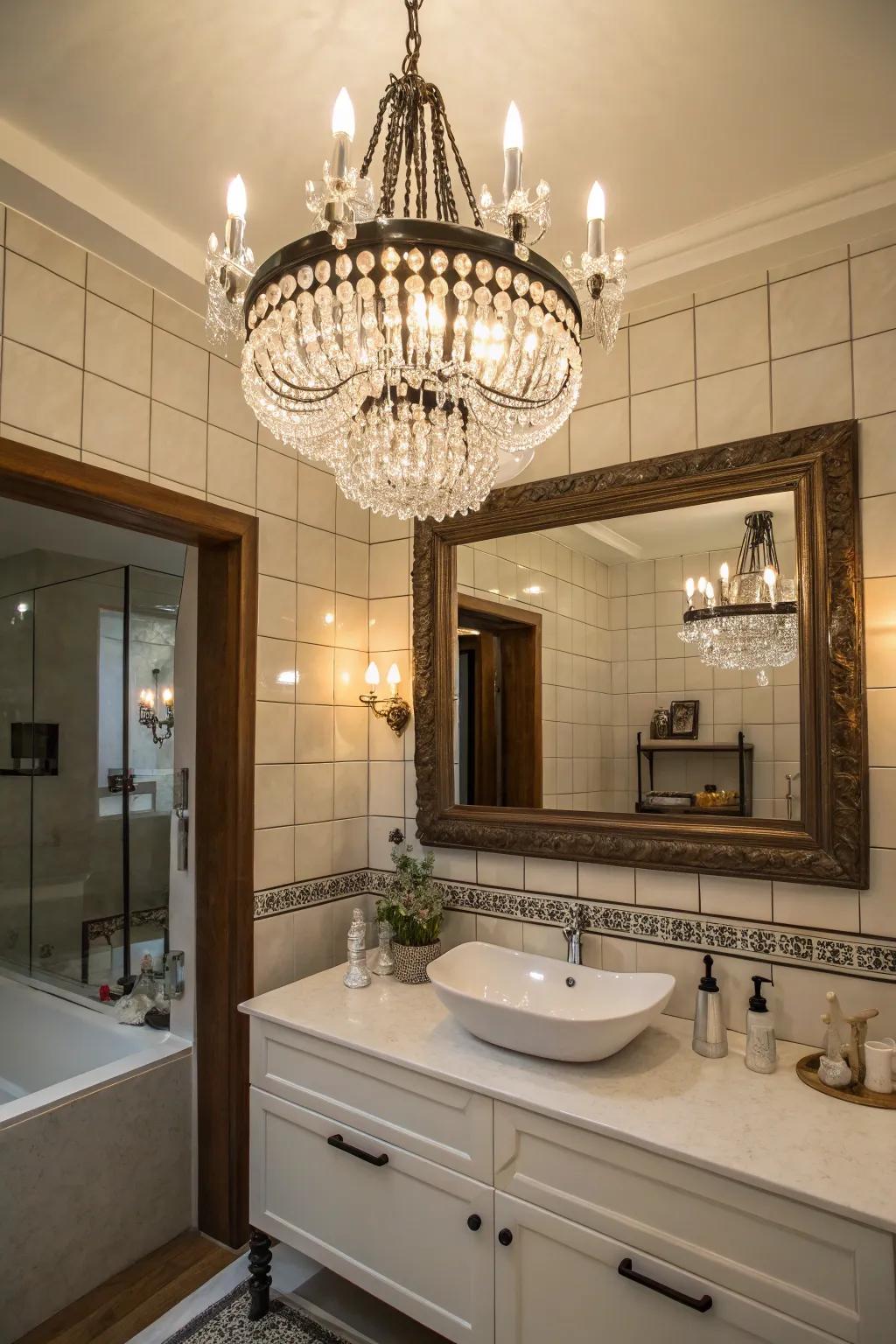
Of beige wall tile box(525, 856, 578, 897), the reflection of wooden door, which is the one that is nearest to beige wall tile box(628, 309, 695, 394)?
the reflection of wooden door

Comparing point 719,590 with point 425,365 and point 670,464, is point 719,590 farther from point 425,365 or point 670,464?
point 425,365

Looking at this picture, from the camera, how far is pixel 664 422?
6.45 ft

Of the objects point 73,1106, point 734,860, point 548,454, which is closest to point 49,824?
point 73,1106

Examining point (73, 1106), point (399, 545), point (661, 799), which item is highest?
point (399, 545)

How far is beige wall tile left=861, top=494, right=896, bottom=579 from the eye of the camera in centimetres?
164

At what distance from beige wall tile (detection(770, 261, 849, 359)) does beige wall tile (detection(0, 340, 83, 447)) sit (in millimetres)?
1663

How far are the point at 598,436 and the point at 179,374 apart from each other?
1.14 m

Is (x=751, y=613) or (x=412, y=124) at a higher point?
(x=412, y=124)

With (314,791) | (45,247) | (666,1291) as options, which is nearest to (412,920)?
(314,791)

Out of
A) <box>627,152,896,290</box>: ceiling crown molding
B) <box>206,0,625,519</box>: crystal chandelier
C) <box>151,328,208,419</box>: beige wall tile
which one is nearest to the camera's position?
<box>206,0,625,519</box>: crystal chandelier

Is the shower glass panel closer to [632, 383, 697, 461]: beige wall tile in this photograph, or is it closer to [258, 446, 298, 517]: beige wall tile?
[258, 446, 298, 517]: beige wall tile

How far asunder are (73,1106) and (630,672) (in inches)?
72.0

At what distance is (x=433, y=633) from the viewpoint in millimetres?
2354

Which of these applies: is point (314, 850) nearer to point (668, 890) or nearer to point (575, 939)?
point (575, 939)
